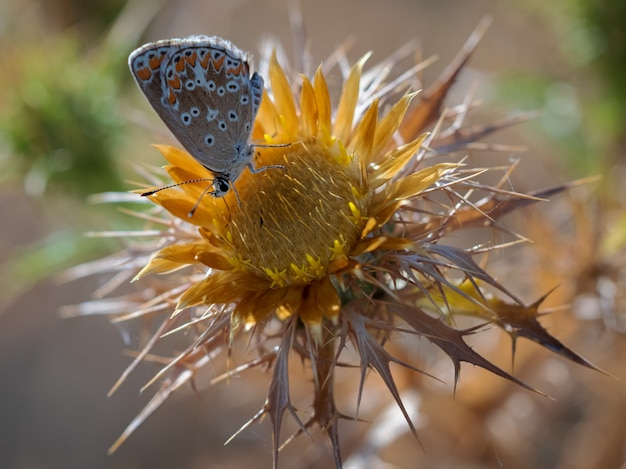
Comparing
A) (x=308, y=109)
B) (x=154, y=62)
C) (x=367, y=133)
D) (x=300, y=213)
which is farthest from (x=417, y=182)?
(x=154, y=62)

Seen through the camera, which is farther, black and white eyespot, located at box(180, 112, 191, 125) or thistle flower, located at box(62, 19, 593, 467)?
black and white eyespot, located at box(180, 112, 191, 125)

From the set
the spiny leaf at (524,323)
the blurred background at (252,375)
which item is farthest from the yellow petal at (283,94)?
the spiny leaf at (524,323)

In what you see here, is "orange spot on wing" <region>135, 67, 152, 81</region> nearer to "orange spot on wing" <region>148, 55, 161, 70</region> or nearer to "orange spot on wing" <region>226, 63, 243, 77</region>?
"orange spot on wing" <region>148, 55, 161, 70</region>

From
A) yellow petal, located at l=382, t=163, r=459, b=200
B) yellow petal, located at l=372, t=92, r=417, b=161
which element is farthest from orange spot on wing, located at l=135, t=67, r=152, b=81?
yellow petal, located at l=382, t=163, r=459, b=200

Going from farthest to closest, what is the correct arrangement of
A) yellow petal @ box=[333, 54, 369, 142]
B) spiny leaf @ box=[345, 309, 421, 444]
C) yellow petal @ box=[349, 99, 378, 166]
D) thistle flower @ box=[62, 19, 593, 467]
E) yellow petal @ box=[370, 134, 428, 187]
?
yellow petal @ box=[333, 54, 369, 142]
yellow petal @ box=[349, 99, 378, 166]
yellow petal @ box=[370, 134, 428, 187]
thistle flower @ box=[62, 19, 593, 467]
spiny leaf @ box=[345, 309, 421, 444]

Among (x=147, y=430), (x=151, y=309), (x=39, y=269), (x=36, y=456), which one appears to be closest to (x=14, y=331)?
(x=36, y=456)

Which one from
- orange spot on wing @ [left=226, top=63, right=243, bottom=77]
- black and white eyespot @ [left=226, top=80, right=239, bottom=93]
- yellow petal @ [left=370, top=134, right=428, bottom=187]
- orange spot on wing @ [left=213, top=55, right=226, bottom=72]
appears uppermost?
orange spot on wing @ [left=213, top=55, right=226, bottom=72]
